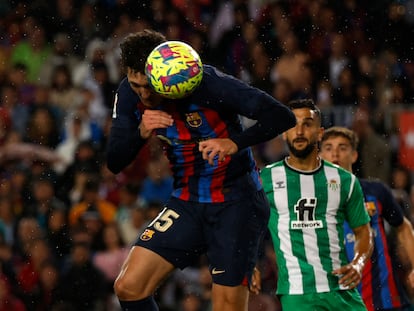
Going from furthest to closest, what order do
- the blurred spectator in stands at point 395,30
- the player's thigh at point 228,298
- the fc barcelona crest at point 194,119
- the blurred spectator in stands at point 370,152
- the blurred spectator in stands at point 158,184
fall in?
the blurred spectator in stands at point 395,30, the blurred spectator in stands at point 158,184, the blurred spectator in stands at point 370,152, the player's thigh at point 228,298, the fc barcelona crest at point 194,119

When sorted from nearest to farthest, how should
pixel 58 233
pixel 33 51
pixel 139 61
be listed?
1. pixel 139 61
2. pixel 58 233
3. pixel 33 51

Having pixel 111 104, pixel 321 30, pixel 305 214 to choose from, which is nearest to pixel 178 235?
pixel 305 214

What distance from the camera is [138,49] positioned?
6176mm

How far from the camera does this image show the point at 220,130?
6.27 meters

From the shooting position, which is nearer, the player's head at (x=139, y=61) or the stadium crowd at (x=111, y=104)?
the player's head at (x=139, y=61)

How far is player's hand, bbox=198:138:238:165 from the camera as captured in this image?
592cm

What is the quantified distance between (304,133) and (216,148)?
138 centimetres

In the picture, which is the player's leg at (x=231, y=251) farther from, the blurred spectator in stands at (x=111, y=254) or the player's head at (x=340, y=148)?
the blurred spectator in stands at (x=111, y=254)

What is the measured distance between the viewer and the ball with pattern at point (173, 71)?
230 inches

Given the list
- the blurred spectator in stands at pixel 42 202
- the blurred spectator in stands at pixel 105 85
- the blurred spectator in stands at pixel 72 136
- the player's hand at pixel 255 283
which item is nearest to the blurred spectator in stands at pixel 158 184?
the blurred spectator in stands at pixel 42 202

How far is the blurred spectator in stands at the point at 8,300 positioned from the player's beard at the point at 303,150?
13.0ft

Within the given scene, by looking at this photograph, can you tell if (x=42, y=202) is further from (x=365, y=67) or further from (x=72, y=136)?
(x=365, y=67)

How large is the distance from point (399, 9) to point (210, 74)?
800cm

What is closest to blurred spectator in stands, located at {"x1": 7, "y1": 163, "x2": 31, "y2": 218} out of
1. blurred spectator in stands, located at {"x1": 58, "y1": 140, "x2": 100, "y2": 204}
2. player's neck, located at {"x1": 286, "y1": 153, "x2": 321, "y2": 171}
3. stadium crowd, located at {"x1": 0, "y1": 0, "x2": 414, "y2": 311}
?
stadium crowd, located at {"x1": 0, "y1": 0, "x2": 414, "y2": 311}
